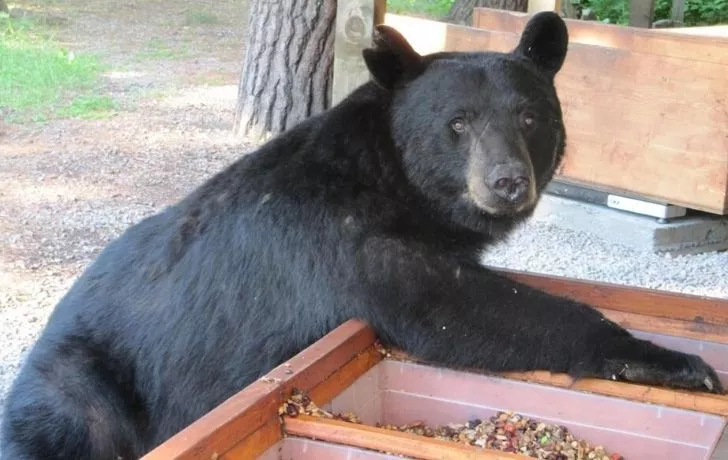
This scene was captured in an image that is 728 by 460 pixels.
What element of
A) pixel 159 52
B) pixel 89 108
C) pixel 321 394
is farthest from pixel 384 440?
pixel 159 52

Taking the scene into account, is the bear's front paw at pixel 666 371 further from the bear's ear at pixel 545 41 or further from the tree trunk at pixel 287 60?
the tree trunk at pixel 287 60

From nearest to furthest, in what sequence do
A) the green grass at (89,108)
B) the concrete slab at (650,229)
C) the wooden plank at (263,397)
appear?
1. the wooden plank at (263,397)
2. the concrete slab at (650,229)
3. the green grass at (89,108)

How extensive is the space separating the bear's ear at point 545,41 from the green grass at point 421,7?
1418cm

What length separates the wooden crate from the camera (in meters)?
7.33

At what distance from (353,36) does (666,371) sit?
4136 mm

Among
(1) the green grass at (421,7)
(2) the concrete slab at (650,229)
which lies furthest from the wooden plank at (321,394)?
(1) the green grass at (421,7)

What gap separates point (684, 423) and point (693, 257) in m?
5.30

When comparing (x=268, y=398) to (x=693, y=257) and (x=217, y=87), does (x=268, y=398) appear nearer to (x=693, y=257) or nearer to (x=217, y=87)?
(x=693, y=257)

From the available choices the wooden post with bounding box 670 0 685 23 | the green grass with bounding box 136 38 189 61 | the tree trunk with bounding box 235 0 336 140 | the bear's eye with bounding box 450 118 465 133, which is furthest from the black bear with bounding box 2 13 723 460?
the wooden post with bounding box 670 0 685 23

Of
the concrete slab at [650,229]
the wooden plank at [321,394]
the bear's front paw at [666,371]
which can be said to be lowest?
the concrete slab at [650,229]

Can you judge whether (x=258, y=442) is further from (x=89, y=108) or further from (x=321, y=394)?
(x=89, y=108)

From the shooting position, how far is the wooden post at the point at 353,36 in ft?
21.4

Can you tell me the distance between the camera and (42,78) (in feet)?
40.8

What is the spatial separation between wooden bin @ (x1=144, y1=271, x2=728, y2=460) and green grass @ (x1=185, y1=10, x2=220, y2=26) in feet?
50.5
